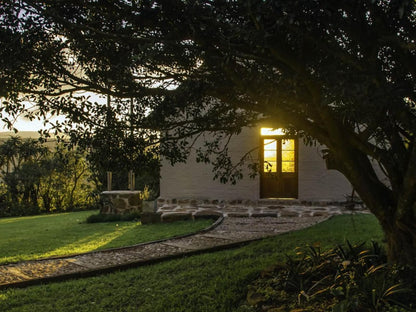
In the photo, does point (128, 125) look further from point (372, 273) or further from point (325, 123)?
point (372, 273)

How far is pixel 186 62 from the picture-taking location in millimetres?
3617

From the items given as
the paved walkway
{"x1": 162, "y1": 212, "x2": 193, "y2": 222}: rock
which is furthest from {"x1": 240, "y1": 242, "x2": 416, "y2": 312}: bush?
{"x1": 162, "y1": 212, "x2": 193, "y2": 222}: rock

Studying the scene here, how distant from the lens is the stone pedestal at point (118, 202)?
12.2 m

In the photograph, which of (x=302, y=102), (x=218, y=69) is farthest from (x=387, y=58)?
(x=218, y=69)

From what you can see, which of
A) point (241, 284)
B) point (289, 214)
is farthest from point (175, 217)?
point (241, 284)

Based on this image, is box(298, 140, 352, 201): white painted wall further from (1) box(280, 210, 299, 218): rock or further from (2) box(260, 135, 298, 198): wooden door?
(1) box(280, 210, 299, 218): rock

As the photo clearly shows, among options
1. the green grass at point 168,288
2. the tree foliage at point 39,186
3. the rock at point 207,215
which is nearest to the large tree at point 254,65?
the green grass at point 168,288

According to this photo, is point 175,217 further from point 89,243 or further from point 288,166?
point 288,166

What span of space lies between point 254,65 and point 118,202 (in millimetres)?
9402

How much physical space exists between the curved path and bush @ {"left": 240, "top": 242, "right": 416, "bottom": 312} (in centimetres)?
235

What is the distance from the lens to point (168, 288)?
4.56 meters

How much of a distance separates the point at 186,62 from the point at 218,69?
0.46m

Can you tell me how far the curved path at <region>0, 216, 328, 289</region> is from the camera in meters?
5.35

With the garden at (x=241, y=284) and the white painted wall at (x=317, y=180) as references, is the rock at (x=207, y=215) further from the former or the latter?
the garden at (x=241, y=284)
